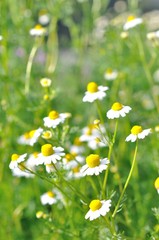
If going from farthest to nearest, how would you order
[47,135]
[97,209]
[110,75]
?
[110,75] < [47,135] < [97,209]

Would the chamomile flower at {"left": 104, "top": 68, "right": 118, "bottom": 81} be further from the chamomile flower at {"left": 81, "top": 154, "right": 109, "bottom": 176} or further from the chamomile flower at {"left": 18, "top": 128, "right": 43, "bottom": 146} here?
the chamomile flower at {"left": 81, "top": 154, "right": 109, "bottom": 176}

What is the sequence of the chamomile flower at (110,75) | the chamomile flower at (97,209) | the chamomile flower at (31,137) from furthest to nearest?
the chamomile flower at (110,75), the chamomile flower at (31,137), the chamomile flower at (97,209)

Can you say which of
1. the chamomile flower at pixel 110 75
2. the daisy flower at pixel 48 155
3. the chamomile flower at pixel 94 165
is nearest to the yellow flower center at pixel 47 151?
the daisy flower at pixel 48 155

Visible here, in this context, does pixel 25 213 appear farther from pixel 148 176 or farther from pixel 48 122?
pixel 48 122

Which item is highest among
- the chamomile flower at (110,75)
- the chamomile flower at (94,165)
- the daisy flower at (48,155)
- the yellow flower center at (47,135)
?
the chamomile flower at (110,75)

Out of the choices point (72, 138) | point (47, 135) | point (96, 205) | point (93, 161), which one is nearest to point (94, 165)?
point (93, 161)

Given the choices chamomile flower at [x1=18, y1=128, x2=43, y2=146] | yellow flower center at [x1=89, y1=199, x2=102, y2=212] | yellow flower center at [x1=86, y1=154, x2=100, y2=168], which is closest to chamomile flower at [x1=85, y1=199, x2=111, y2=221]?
yellow flower center at [x1=89, y1=199, x2=102, y2=212]

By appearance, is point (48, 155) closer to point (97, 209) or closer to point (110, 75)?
point (97, 209)

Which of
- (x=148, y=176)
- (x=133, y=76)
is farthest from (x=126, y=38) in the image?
(x=148, y=176)

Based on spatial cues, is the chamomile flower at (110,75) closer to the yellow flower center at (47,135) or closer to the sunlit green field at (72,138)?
the sunlit green field at (72,138)

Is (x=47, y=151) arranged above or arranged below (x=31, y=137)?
below
